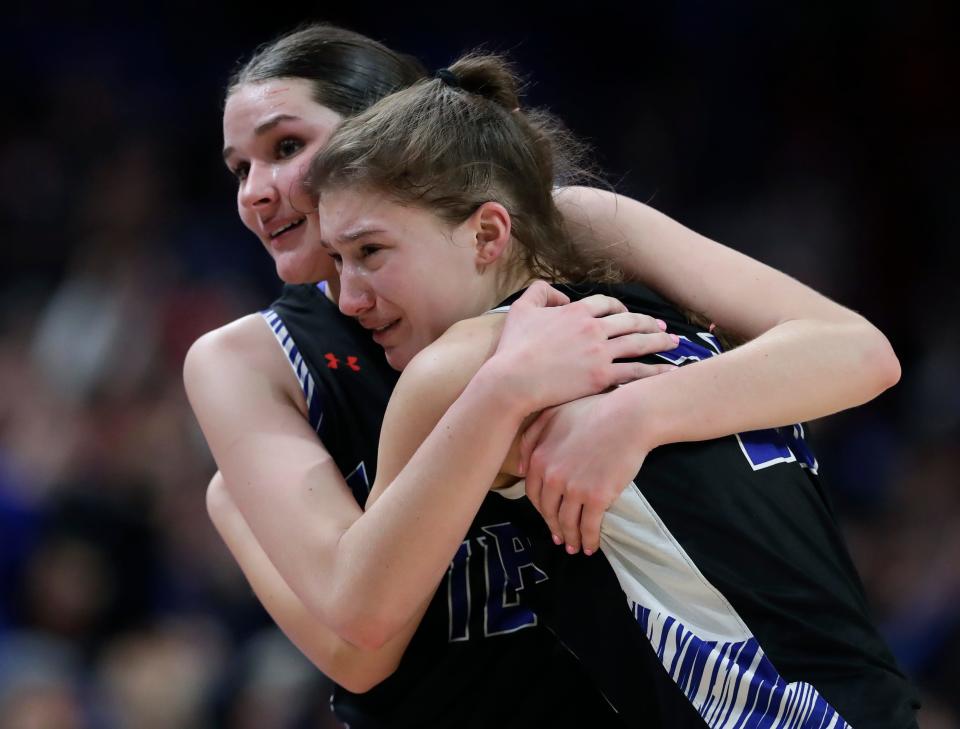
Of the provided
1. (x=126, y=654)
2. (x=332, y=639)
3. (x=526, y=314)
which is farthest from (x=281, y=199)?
(x=126, y=654)

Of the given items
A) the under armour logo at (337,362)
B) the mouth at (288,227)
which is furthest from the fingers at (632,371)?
the mouth at (288,227)

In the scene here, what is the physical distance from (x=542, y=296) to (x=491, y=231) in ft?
0.49

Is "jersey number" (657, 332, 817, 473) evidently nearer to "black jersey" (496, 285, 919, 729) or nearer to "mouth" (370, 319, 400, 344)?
"black jersey" (496, 285, 919, 729)

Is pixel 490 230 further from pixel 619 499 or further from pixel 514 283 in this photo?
pixel 619 499

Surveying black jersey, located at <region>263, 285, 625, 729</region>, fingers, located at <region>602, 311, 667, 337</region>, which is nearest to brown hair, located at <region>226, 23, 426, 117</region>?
black jersey, located at <region>263, 285, 625, 729</region>

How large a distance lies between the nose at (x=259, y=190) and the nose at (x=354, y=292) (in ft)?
1.13

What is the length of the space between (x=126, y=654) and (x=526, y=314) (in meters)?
3.43

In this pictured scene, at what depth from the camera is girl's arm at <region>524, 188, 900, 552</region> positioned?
187 cm

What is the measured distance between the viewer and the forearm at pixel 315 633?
2188 mm

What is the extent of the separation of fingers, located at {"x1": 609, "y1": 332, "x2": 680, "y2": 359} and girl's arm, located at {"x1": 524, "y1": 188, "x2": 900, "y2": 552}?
8cm

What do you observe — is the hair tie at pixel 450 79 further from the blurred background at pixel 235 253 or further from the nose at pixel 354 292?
the blurred background at pixel 235 253

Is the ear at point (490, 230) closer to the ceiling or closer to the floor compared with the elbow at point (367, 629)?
closer to the ceiling

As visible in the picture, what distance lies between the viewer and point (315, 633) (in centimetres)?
226

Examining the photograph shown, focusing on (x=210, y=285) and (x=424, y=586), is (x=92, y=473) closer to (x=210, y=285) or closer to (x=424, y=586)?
(x=210, y=285)
